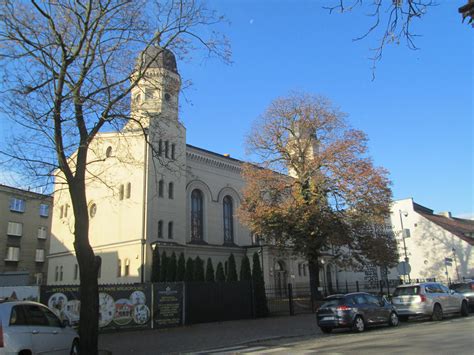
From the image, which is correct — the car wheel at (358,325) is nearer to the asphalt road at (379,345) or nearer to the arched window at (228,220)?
the asphalt road at (379,345)

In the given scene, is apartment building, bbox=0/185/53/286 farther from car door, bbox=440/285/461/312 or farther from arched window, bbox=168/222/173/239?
car door, bbox=440/285/461/312

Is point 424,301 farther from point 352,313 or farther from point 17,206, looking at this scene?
point 17,206

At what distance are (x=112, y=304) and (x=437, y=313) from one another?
14.4 metres

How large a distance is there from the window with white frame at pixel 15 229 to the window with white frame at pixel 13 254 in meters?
1.55

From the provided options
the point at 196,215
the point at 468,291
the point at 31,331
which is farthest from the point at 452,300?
the point at 196,215

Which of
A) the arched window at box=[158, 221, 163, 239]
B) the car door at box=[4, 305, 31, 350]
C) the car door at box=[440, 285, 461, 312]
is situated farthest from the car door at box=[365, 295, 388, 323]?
the arched window at box=[158, 221, 163, 239]

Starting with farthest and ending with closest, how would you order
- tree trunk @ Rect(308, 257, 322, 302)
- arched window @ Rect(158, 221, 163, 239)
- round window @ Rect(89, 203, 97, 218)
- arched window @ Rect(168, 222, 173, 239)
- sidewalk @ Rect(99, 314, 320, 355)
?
1. round window @ Rect(89, 203, 97, 218)
2. arched window @ Rect(168, 222, 173, 239)
3. arched window @ Rect(158, 221, 163, 239)
4. tree trunk @ Rect(308, 257, 322, 302)
5. sidewalk @ Rect(99, 314, 320, 355)

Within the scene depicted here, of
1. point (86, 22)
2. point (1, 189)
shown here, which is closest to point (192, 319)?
point (86, 22)

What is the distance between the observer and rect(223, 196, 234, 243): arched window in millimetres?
41494

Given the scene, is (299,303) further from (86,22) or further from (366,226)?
(86,22)

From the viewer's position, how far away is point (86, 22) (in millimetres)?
12688

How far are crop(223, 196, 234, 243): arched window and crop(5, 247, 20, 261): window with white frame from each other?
24.4 meters

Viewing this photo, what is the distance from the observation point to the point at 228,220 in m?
42.0

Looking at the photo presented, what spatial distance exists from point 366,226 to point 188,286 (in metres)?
15.0
